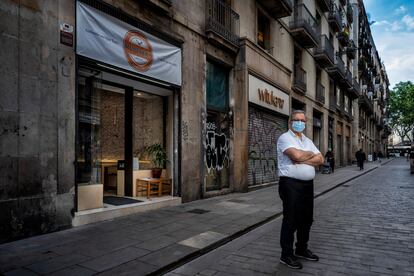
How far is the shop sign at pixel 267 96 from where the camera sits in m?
12.2

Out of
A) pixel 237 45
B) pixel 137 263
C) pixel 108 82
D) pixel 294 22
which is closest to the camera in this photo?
pixel 137 263

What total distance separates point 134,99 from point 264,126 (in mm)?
6473

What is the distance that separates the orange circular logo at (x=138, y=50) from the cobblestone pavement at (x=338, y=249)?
14.8 ft

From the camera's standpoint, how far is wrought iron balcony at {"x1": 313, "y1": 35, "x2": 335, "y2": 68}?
21.2 metres

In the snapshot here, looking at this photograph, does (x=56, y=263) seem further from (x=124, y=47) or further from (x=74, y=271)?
(x=124, y=47)

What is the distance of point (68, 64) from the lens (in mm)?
5859

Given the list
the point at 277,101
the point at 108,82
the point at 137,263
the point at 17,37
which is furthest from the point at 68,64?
the point at 277,101

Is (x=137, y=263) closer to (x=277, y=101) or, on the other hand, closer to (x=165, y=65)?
(x=165, y=65)

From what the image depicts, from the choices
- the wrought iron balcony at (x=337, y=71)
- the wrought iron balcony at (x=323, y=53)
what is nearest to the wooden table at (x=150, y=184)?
the wrought iron balcony at (x=323, y=53)

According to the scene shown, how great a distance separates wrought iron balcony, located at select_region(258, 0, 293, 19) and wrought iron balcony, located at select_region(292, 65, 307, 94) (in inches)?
153

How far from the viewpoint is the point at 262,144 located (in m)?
13.5

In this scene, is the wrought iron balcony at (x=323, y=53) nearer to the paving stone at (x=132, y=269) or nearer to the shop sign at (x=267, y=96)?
the shop sign at (x=267, y=96)

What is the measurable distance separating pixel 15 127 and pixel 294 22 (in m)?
15.4

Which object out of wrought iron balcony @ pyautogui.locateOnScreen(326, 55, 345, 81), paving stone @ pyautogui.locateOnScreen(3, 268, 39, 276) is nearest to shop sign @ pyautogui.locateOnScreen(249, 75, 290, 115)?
paving stone @ pyautogui.locateOnScreen(3, 268, 39, 276)
